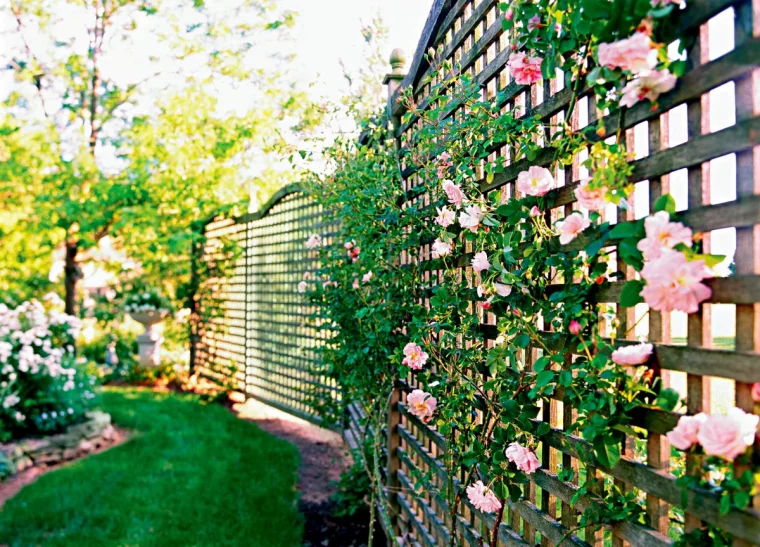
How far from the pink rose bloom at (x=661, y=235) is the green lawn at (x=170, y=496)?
2958 mm

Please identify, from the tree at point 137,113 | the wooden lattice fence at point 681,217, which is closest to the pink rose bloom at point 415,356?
the wooden lattice fence at point 681,217

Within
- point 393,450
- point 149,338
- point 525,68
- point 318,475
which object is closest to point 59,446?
Result: point 318,475

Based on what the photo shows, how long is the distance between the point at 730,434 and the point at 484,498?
3.18 feet

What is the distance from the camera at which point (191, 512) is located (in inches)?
156

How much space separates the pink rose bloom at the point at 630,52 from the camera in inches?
45.7

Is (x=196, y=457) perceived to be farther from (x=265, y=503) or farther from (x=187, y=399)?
(x=187, y=399)

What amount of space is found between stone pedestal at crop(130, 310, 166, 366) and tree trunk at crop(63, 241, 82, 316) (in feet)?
3.24

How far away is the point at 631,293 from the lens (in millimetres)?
1217

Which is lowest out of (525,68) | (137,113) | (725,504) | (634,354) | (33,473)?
(33,473)

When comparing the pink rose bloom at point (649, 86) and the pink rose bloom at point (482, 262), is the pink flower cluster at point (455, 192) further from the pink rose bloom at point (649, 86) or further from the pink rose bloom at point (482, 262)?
the pink rose bloom at point (649, 86)

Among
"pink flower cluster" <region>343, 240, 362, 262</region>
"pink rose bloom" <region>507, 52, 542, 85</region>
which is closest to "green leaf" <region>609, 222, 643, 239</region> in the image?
"pink rose bloom" <region>507, 52, 542, 85</region>

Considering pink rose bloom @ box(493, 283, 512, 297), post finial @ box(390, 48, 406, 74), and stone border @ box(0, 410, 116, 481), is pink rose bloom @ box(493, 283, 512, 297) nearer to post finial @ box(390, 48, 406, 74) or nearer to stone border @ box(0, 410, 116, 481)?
post finial @ box(390, 48, 406, 74)

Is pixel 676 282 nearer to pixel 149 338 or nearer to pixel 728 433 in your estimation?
pixel 728 433

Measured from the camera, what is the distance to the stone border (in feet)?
16.3
